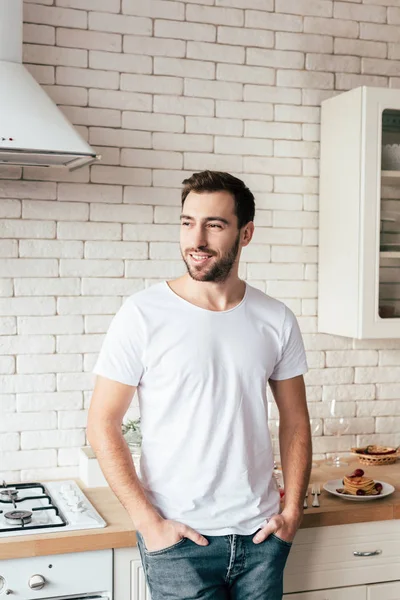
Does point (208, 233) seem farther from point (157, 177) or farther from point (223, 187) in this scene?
point (157, 177)

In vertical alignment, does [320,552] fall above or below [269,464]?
below

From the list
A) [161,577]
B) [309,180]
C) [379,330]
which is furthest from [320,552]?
[309,180]

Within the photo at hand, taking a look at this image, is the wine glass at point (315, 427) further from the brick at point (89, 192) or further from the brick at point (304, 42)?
the brick at point (304, 42)

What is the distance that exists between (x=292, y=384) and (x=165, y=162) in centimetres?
103

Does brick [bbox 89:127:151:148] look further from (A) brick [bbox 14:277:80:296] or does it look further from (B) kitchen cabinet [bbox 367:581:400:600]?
(B) kitchen cabinet [bbox 367:581:400:600]

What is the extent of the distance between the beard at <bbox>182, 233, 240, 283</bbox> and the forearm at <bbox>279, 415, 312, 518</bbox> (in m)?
0.51

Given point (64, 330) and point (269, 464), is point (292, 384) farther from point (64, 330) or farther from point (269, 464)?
point (64, 330)

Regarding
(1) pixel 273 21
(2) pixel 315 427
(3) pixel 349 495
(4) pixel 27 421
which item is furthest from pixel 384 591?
(1) pixel 273 21

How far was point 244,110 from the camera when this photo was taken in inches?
119

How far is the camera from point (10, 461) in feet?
9.11

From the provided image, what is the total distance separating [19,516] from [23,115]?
1141 millimetres

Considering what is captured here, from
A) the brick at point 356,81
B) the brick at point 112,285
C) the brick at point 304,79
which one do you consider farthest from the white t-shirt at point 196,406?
the brick at point 356,81

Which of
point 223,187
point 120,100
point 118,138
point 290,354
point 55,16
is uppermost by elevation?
point 55,16

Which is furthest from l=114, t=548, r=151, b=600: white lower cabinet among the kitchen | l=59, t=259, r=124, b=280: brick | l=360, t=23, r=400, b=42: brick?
l=360, t=23, r=400, b=42: brick
